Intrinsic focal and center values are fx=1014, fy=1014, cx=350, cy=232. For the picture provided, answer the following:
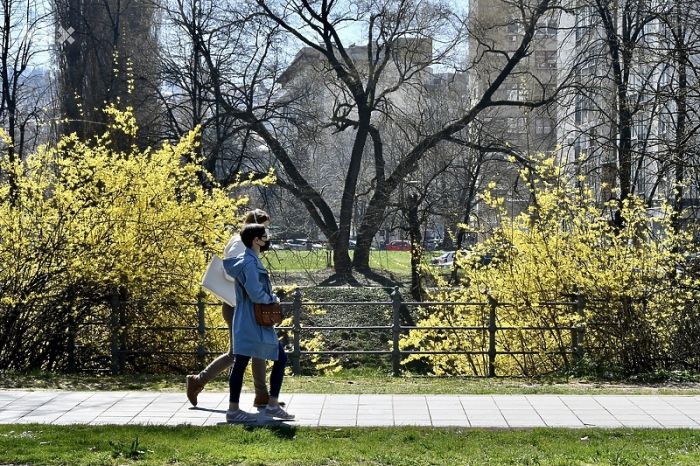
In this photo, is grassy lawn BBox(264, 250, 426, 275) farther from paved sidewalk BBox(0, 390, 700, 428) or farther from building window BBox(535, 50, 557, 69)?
paved sidewalk BBox(0, 390, 700, 428)

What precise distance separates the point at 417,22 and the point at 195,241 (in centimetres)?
1713

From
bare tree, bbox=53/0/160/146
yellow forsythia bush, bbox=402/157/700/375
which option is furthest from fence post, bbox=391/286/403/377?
bare tree, bbox=53/0/160/146

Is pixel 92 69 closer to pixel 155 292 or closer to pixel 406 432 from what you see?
pixel 155 292

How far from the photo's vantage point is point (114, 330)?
1431 cm

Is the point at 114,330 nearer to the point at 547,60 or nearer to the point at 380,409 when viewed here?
the point at 380,409

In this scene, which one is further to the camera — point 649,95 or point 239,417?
point 649,95

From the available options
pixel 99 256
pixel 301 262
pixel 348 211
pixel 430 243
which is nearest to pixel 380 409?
pixel 99 256

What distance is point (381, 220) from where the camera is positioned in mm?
29844

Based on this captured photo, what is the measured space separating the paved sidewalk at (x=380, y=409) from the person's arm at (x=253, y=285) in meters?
1.12

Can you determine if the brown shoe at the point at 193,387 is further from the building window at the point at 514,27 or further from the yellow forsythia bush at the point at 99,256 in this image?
the building window at the point at 514,27

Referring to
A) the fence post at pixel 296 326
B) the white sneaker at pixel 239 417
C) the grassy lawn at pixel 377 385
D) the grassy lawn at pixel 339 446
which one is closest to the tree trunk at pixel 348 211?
the fence post at pixel 296 326

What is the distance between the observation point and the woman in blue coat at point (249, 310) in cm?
893

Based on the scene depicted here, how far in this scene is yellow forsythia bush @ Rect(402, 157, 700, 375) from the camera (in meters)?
14.7

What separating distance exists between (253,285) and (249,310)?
0.29 metres
